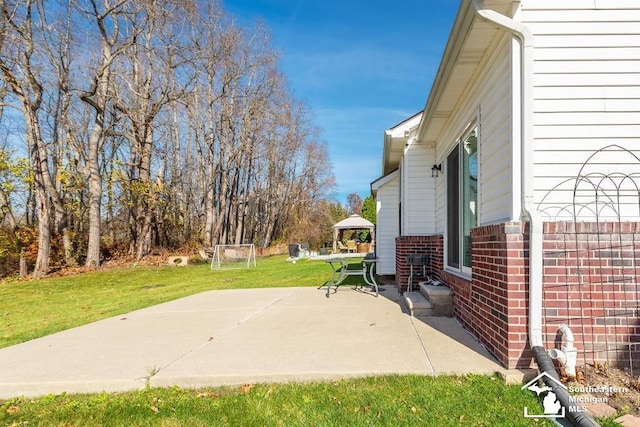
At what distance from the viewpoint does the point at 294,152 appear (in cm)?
2809

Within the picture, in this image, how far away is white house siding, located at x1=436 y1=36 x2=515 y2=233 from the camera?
301 centimetres

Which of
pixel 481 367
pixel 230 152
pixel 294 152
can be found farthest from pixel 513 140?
pixel 294 152

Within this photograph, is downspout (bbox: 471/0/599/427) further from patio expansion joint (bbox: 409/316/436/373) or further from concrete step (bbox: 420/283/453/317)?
concrete step (bbox: 420/283/453/317)

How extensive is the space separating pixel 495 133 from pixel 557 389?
2.16m

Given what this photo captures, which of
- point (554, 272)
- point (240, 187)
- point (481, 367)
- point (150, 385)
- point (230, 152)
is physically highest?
point (230, 152)

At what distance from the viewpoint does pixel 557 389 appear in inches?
92.4

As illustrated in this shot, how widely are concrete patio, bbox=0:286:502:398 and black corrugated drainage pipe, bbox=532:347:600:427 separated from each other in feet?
1.16

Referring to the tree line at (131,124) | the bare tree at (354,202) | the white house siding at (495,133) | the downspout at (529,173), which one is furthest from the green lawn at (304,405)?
the bare tree at (354,202)

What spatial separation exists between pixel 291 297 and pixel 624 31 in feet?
19.0

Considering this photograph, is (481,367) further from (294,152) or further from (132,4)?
(294,152)

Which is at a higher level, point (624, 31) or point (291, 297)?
point (624, 31)

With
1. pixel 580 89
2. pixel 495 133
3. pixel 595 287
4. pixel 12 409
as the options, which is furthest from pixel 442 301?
pixel 12 409

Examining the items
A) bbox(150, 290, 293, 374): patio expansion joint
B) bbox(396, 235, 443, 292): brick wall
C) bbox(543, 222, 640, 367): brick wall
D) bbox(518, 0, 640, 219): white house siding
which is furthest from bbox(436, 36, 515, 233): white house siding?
bbox(150, 290, 293, 374): patio expansion joint

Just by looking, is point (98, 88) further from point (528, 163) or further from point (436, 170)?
point (528, 163)
